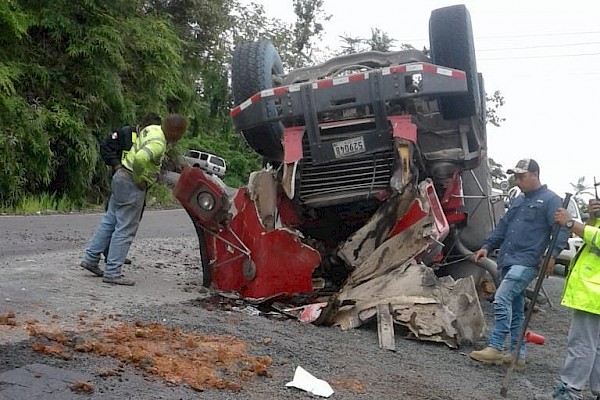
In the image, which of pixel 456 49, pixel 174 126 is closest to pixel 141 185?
pixel 174 126

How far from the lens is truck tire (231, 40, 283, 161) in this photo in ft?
23.7

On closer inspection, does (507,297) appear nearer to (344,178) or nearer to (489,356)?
(489,356)

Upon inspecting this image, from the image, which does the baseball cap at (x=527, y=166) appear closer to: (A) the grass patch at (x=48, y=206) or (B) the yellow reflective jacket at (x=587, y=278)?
(B) the yellow reflective jacket at (x=587, y=278)

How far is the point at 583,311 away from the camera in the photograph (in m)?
4.71

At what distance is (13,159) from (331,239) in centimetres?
1090

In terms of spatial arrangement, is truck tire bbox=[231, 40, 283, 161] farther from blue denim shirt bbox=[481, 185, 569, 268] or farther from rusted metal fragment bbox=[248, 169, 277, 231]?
blue denim shirt bbox=[481, 185, 569, 268]

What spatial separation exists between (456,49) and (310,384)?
12.0ft

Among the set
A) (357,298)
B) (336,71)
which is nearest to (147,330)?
(357,298)

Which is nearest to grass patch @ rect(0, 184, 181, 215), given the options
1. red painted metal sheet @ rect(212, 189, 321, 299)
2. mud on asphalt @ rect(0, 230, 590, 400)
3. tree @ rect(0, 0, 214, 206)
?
tree @ rect(0, 0, 214, 206)

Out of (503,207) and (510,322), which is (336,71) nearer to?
(503,207)

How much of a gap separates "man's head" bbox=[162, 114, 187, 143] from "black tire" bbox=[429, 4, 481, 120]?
7.36ft

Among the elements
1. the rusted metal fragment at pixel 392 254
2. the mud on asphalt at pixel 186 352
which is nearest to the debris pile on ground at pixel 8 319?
the mud on asphalt at pixel 186 352

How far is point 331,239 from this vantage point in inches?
289

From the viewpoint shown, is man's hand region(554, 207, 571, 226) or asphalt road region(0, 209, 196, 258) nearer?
man's hand region(554, 207, 571, 226)
